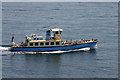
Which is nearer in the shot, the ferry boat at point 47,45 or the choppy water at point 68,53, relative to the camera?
the choppy water at point 68,53

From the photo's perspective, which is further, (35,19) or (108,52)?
(35,19)

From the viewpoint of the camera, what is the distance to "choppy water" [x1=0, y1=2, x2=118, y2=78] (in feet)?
267

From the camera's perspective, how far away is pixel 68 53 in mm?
99562

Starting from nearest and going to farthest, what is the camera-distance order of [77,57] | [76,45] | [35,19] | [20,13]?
[77,57]
[76,45]
[35,19]
[20,13]

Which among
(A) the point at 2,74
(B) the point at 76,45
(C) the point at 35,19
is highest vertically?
(C) the point at 35,19

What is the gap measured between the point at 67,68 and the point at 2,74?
1592 cm

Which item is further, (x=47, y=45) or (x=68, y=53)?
(x=68, y=53)

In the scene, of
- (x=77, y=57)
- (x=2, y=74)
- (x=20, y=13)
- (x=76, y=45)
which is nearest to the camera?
(x=2, y=74)

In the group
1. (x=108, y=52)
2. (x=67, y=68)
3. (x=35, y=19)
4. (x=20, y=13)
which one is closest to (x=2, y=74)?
(x=67, y=68)

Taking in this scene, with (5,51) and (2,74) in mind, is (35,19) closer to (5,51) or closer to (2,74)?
(5,51)

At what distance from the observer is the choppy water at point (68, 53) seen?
81500 mm

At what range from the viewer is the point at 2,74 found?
79938 mm

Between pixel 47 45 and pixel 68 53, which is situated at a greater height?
pixel 47 45

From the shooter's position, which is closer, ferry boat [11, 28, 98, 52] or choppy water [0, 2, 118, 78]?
choppy water [0, 2, 118, 78]
